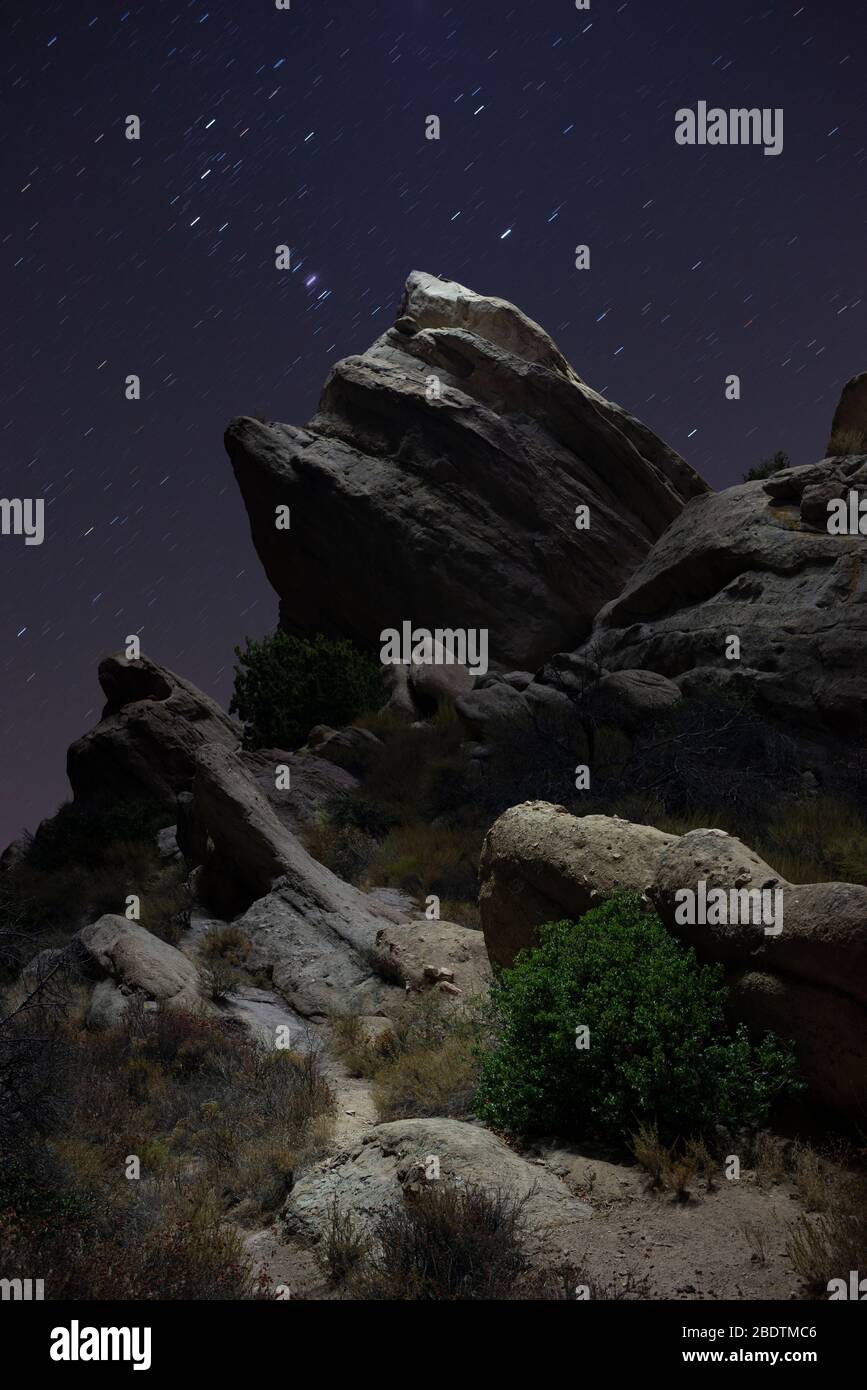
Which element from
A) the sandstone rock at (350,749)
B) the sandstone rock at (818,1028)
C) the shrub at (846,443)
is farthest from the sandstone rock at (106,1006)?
the shrub at (846,443)

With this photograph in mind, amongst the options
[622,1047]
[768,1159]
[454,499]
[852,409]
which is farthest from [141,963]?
[454,499]

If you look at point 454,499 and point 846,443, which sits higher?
point 454,499

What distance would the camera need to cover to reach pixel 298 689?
27125 mm

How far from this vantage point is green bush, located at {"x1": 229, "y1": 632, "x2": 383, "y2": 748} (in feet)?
88.0

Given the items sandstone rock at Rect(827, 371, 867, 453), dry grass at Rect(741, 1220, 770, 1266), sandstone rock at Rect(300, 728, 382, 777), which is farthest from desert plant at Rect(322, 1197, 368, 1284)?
→ sandstone rock at Rect(827, 371, 867, 453)

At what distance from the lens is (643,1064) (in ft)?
18.2

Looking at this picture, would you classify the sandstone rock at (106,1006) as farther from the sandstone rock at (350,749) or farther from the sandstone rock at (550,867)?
the sandstone rock at (350,749)

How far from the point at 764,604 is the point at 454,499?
47.2 feet

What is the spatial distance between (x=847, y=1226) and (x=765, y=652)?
15.9 metres

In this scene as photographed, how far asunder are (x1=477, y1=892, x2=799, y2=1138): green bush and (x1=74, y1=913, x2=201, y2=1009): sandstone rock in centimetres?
429

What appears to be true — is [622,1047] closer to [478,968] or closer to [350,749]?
[478,968]

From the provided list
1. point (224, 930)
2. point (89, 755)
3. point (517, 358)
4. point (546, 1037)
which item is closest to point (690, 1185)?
point (546, 1037)

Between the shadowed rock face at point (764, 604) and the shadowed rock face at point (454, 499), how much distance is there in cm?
595

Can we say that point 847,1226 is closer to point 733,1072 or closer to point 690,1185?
point 690,1185
